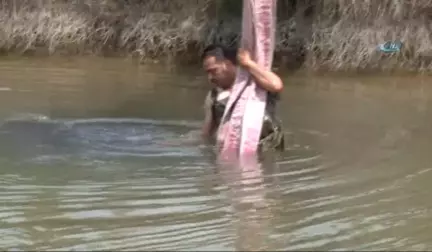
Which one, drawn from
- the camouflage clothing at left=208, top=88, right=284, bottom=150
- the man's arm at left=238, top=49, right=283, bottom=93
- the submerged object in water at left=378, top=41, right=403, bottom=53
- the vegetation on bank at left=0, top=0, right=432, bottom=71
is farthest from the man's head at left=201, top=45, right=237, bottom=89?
the submerged object in water at left=378, top=41, right=403, bottom=53

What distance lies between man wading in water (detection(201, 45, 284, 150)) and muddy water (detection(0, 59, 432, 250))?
19 centimetres

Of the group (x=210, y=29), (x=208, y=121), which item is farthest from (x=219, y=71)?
(x=210, y=29)

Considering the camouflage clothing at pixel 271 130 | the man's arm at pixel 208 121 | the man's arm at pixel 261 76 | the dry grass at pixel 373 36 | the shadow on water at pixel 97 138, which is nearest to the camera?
the man's arm at pixel 261 76

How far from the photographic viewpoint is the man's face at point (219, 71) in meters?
6.46

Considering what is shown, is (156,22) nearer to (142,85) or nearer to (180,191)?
(142,85)

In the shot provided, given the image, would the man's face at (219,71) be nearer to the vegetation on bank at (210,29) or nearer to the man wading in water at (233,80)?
the man wading in water at (233,80)

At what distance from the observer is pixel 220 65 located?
6.55 m

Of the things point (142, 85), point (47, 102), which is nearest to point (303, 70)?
point (142, 85)

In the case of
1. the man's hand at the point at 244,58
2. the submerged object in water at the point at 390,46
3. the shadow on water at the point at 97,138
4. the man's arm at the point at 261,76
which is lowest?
the shadow on water at the point at 97,138

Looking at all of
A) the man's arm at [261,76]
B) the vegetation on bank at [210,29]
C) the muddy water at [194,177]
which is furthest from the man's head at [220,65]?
the vegetation on bank at [210,29]

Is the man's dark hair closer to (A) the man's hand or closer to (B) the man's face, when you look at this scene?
(B) the man's face

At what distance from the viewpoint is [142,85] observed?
1099 cm

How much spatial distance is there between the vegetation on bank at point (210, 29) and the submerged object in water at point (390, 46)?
0.06 meters

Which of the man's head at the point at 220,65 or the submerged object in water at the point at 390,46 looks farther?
the submerged object in water at the point at 390,46
